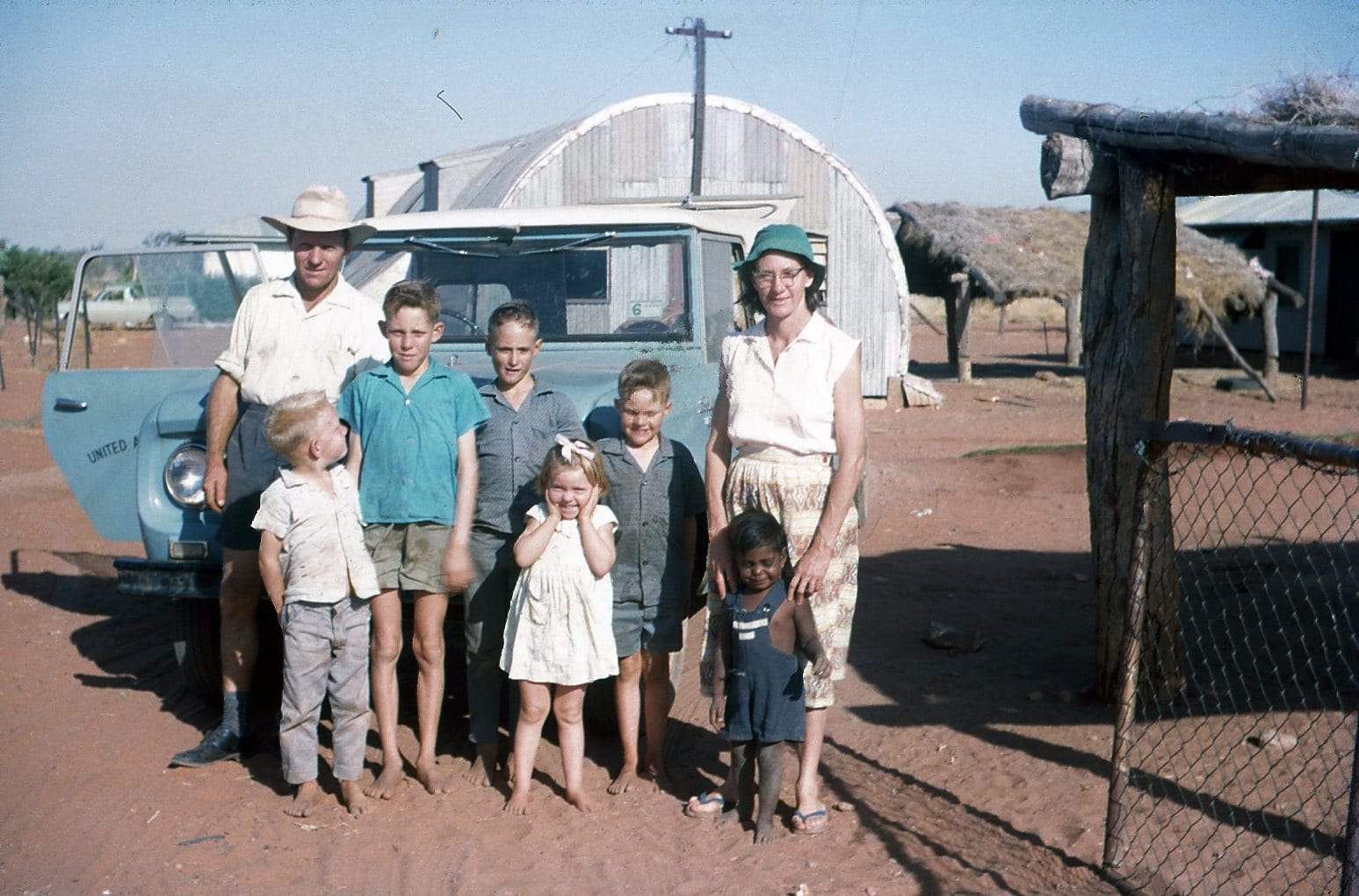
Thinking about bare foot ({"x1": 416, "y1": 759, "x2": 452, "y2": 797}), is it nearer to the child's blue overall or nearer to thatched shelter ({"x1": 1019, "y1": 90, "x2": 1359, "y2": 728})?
the child's blue overall

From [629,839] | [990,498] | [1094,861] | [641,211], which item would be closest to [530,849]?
[629,839]

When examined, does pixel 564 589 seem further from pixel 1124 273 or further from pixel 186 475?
pixel 1124 273

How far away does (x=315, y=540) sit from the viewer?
436 centimetres

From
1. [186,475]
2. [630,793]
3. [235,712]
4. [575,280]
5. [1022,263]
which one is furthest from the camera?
[1022,263]

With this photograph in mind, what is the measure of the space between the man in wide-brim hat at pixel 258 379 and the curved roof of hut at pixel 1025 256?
15249mm

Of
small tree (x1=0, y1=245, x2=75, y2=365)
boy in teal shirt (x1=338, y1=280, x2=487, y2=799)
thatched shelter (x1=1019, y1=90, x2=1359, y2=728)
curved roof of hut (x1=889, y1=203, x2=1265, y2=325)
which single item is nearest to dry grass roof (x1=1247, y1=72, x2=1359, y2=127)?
thatched shelter (x1=1019, y1=90, x2=1359, y2=728)

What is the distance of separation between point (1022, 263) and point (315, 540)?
58.3 feet

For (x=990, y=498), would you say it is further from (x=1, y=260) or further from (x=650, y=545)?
(x=1, y=260)

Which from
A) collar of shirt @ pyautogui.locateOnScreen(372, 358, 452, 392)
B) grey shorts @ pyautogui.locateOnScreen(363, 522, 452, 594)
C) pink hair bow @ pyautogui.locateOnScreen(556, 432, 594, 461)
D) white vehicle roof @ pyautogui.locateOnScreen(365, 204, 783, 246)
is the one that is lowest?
grey shorts @ pyautogui.locateOnScreen(363, 522, 452, 594)

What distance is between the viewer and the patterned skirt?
4184 mm

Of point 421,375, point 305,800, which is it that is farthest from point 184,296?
point 305,800

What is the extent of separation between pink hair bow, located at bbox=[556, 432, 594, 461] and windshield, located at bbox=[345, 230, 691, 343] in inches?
56.0

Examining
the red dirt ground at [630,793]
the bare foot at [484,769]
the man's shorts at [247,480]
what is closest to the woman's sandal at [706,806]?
the red dirt ground at [630,793]

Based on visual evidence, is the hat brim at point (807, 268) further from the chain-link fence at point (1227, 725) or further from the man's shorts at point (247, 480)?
the man's shorts at point (247, 480)
